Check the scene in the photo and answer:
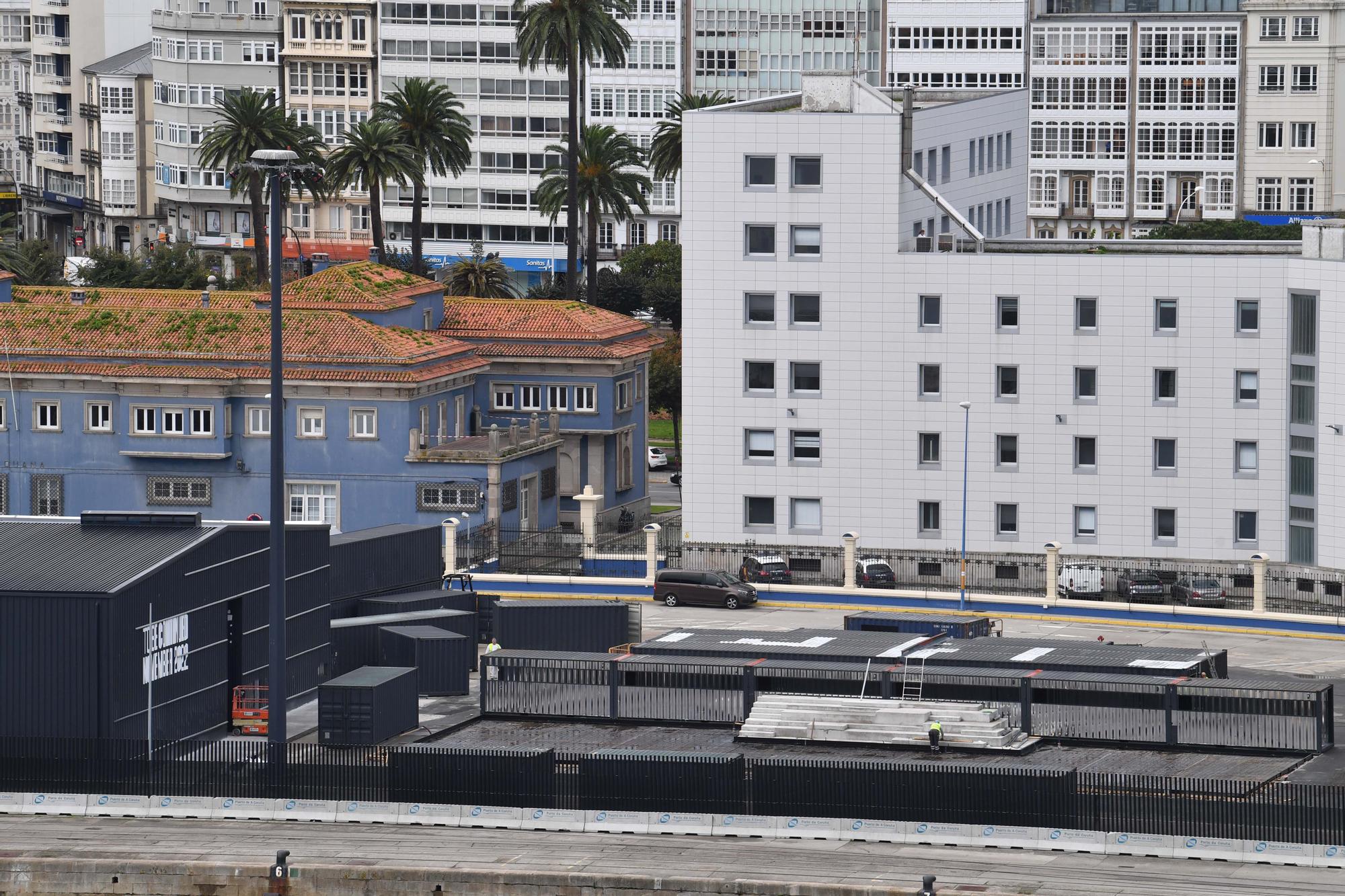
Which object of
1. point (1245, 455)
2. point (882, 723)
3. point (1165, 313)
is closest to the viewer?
point (882, 723)

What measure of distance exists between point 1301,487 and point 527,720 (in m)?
41.7

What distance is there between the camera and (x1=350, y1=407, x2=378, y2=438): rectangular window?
11944cm

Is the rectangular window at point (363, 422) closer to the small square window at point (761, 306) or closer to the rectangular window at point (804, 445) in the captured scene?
the small square window at point (761, 306)

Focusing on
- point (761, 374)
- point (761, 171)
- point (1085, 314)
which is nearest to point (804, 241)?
point (761, 171)

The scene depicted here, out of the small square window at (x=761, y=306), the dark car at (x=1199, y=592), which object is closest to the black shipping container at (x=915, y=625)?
the dark car at (x=1199, y=592)

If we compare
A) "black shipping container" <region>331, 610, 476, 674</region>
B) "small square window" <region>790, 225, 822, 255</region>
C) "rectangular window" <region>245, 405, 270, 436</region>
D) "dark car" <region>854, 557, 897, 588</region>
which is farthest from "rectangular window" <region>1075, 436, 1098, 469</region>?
"rectangular window" <region>245, 405, 270, 436</region>

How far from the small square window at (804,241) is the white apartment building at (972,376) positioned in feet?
0.66

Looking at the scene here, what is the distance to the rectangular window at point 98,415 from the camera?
4737 inches

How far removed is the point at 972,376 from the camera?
111625 millimetres

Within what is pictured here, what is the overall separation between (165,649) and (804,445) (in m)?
45.8

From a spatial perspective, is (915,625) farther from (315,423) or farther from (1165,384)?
(315,423)

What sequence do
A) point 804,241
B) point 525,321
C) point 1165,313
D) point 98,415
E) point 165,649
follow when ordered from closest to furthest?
1. point 165,649
2. point 1165,313
3. point 804,241
4. point 98,415
5. point 525,321

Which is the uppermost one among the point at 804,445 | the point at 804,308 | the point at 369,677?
the point at 804,308

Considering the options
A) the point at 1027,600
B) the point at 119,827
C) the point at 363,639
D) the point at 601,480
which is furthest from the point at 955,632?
the point at 601,480
